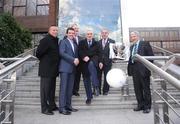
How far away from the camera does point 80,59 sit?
21.8ft

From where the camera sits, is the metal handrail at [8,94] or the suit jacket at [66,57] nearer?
the metal handrail at [8,94]

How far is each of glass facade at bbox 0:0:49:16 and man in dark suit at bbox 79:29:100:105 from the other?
15.7m

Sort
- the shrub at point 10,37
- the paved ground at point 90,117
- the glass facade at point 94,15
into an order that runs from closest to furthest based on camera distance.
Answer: the paved ground at point 90,117 → the shrub at point 10,37 → the glass facade at point 94,15

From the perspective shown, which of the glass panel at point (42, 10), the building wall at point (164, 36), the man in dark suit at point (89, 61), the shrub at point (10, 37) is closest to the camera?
the man in dark suit at point (89, 61)

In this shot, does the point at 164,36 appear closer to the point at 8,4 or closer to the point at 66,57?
the point at 8,4

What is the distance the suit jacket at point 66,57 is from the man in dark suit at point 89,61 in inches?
16.7

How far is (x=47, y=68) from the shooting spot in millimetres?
6016

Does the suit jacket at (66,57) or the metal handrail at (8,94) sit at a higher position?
the suit jacket at (66,57)

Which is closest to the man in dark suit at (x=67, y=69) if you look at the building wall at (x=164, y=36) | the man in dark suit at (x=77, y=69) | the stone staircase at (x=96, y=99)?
the man in dark suit at (x=77, y=69)

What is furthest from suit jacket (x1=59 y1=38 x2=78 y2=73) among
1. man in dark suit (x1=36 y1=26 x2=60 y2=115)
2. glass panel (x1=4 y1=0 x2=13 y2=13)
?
glass panel (x1=4 y1=0 x2=13 y2=13)

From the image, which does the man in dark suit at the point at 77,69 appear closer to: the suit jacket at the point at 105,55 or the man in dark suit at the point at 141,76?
the suit jacket at the point at 105,55

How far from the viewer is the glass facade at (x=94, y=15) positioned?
17.1 metres

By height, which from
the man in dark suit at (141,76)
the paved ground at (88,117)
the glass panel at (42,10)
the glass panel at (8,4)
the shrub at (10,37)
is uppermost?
the glass panel at (8,4)

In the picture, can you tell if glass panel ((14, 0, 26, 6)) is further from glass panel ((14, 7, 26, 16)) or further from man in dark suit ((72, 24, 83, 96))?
man in dark suit ((72, 24, 83, 96))
